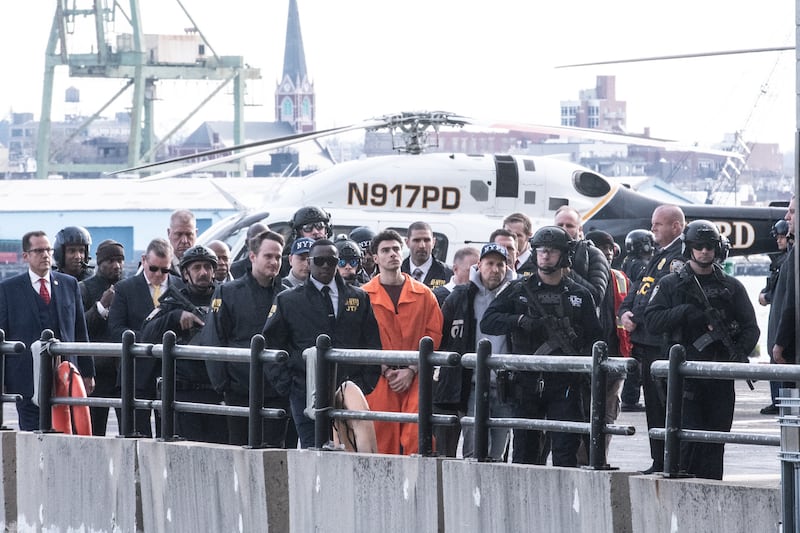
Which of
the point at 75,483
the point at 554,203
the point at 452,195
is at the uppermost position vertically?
the point at 452,195

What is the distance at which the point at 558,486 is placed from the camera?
7656 millimetres

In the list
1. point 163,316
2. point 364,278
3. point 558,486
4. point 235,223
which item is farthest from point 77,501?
point 235,223

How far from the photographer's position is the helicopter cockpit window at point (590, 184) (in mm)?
21266

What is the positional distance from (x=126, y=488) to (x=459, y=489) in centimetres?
268

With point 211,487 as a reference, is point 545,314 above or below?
above

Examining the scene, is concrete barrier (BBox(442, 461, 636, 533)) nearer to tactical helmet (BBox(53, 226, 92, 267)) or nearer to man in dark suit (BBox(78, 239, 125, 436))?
man in dark suit (BBox(78, 239, 125, 436))

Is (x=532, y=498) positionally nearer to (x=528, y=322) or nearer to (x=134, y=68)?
(x=528, y=322)

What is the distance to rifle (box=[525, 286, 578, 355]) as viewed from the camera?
9555mm

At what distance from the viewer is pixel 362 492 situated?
8609 mm

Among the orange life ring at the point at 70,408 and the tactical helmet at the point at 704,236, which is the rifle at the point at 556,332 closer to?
the tactical helmet at the point at 704,236

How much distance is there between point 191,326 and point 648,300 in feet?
9.55

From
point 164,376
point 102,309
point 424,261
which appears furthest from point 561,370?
point 424,261

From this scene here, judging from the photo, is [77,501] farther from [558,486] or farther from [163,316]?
[558,486]

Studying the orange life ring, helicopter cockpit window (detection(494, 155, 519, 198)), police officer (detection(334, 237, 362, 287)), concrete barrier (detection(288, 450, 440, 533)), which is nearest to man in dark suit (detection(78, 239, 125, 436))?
the orange life ring
